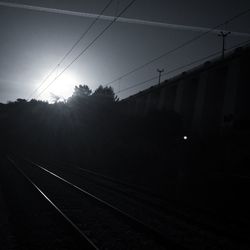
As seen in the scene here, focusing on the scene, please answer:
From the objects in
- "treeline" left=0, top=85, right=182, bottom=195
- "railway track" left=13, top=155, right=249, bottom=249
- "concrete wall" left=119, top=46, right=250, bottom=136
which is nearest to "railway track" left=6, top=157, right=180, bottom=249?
"railway track" left=13, top=155, right=249, bottom=249

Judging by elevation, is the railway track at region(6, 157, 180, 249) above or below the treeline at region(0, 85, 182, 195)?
below

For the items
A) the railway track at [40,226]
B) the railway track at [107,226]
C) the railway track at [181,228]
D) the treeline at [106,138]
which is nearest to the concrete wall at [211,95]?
the treeline at [106,138]

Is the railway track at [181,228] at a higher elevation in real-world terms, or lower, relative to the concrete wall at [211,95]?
lower

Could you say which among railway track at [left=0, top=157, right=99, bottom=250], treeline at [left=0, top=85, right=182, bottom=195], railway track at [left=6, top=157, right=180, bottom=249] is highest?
treeline at [left=0, top=85, right=182, bottom=195]

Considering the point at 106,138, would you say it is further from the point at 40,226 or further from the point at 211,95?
the point at 40,226

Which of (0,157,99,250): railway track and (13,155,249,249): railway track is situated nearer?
(0,157,99,250): railway track

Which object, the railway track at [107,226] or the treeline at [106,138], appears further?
the treeline at [106,138]

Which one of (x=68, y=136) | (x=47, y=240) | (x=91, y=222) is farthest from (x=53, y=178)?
(x=68, y=136)

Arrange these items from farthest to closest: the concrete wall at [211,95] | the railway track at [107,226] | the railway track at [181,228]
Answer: the concrete wall at [211,95] → the railway track at [181,228] → the railway track at [107,226]

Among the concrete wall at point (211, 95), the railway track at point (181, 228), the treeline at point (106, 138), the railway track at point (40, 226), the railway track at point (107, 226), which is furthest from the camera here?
the concrete wall at point (211, 95)

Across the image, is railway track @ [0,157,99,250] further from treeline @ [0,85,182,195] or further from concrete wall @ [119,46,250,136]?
concrete wall @ [119,46,250,136]

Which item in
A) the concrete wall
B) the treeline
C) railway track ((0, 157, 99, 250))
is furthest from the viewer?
the concrete wall

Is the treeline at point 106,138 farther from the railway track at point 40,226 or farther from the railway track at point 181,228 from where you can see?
the railway track at point 40,226

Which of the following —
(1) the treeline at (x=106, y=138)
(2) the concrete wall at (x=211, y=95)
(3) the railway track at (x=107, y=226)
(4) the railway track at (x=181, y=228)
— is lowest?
(3) the railway track at (x=107, y=226)
